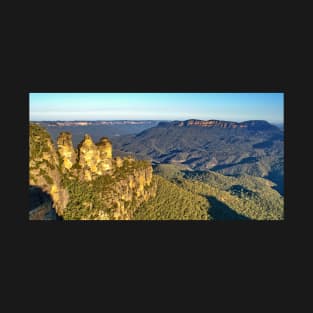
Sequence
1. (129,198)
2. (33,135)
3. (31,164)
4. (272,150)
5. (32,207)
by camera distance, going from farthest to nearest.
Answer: (272,150) → (129,198) → (33,135) → (31,164) → (32,207)

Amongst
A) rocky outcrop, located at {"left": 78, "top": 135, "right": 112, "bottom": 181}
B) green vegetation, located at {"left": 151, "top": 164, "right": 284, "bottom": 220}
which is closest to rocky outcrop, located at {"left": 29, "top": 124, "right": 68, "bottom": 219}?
rocky outcrop, located at {"left": 78, "top": 135, "right": 112, "bottom": 181}

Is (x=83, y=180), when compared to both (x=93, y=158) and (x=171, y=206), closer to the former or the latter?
(x=93, y=158)

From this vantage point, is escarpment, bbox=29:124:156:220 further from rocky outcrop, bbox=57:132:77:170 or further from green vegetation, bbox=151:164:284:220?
green vegetation, bbox=151:164:284:220

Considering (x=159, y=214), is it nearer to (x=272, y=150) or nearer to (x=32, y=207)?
(x=32, y=207)

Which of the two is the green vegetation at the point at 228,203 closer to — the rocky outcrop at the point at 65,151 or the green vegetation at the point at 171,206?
the green vegetation at the point at 171,206

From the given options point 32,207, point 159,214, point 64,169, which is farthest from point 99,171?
point 32,207

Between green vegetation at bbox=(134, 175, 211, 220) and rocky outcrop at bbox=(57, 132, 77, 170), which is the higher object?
rocky outcrop at bbox=(57, 132, 77, 170)
